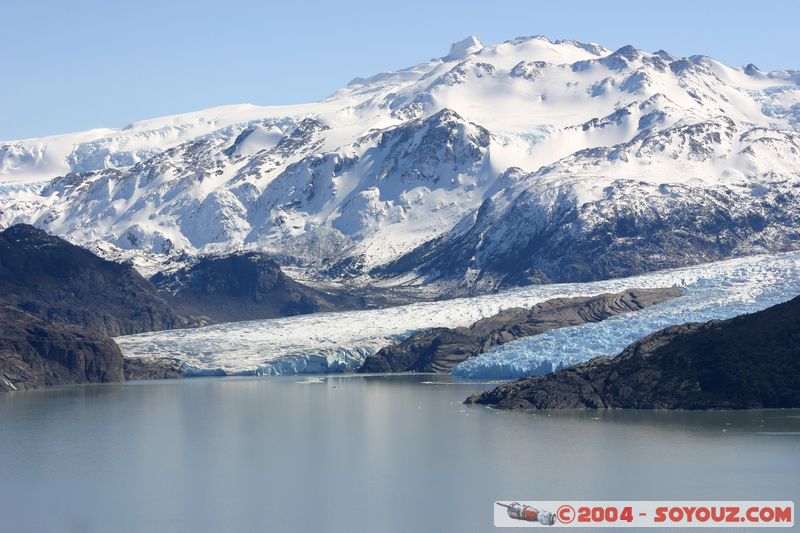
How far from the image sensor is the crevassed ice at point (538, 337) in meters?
144

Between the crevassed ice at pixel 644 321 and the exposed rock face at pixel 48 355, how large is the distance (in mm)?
43379

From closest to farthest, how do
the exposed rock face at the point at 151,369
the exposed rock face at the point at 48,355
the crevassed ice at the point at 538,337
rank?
the crevassed ice at the point at 538,337
the exposed rock face at the point at 48,355
the exposed rock face at the point at 151,369

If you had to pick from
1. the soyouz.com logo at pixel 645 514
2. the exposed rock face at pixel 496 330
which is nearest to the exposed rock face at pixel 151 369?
the exposed rock face at pixel 496 330

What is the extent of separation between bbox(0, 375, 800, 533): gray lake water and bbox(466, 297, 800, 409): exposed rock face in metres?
2.82

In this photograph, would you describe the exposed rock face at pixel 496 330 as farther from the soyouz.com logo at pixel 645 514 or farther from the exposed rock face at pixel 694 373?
the soyouz.com logo at pixel 645 514

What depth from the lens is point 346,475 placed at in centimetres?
8606

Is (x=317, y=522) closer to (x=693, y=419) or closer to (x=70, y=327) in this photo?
(x=693, y=419)

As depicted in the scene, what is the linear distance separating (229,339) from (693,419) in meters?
98.4

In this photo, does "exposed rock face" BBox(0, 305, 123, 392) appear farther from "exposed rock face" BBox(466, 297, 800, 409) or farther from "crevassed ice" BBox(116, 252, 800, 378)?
"exposed rock face" BBox(466, 297, 800, 409)

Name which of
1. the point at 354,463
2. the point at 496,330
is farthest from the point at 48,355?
the point at 354,463

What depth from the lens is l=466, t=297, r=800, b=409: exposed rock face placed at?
112m

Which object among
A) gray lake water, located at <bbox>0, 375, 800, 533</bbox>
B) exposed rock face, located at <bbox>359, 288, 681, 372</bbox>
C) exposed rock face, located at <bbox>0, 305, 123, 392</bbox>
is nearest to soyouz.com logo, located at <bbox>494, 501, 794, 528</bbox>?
gray lake water, located at <bbox>0, 375, 800, 533</bbox>

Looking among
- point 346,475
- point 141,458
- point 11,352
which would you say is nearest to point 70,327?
point 11,352

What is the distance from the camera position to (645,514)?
7112 centimetres
